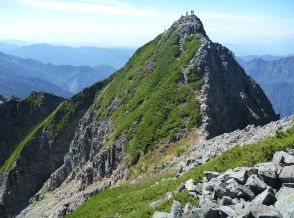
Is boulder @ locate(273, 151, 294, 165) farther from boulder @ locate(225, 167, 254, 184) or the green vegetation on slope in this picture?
the green vegetation on slope

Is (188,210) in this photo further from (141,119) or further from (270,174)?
(141,119)

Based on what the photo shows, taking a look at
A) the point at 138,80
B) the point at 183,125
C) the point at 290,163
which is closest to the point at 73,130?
the point at 138,80

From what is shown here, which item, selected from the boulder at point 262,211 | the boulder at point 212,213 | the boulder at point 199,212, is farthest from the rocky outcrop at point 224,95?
the boulder at point 262,211

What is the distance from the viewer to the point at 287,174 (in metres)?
20.8

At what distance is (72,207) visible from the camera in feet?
194

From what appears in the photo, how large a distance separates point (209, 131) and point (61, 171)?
5212 cm

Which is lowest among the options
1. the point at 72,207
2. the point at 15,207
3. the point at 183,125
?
the point at 15,207

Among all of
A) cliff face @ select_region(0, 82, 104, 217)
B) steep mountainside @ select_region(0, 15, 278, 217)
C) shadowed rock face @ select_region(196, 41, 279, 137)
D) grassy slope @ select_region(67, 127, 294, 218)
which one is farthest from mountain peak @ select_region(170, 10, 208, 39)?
grassy slope @ select_region(67, 127, 294, 218)

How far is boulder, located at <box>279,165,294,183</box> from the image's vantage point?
→ 20531mm

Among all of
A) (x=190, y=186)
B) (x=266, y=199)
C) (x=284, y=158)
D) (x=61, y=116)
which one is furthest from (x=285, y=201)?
(x=61, y=116)

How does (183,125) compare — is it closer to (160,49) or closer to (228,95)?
(228,95)

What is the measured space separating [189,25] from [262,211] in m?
103

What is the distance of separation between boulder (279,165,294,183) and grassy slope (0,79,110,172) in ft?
360

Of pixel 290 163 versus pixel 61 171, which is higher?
pixel 290 163
